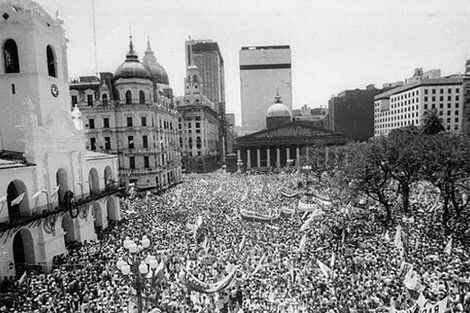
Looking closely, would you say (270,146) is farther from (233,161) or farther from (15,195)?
(15,195)

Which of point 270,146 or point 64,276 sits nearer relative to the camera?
point 64,276

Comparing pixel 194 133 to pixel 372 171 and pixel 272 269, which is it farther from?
pixel 272 269

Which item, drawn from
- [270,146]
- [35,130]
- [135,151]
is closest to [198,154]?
[270,146]

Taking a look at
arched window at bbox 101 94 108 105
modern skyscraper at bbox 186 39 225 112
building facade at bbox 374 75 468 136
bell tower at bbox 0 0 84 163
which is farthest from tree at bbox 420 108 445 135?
modern skyscraper at bbox 186 39 225 112

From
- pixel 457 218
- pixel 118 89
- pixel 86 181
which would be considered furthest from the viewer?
pixel 118 89

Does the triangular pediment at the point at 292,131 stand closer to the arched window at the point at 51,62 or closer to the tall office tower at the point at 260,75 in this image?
the arched window at the point at 51,62

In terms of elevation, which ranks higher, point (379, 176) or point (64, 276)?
point (379, 176)

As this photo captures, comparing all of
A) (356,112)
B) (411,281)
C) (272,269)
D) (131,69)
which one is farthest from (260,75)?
(411,281)
